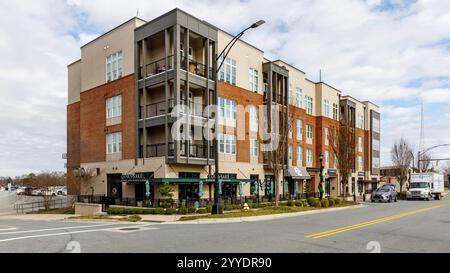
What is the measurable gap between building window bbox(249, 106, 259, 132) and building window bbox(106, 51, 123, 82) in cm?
1292

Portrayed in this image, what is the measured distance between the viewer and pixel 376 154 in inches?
2778

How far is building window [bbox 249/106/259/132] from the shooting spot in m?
39.0

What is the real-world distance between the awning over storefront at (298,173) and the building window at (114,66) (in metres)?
20.6

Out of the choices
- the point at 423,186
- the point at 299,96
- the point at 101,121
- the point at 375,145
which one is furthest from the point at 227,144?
the point at 375,145

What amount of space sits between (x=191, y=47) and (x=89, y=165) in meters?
14.9

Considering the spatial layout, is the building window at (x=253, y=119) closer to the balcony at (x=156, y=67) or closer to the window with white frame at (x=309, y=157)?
the balcony at (x=156, y=67)

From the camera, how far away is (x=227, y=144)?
35.6m

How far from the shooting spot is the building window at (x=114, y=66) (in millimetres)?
34647

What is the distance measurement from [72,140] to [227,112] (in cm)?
1864

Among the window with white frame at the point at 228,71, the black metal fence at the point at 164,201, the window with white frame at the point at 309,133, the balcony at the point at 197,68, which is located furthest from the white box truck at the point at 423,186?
the balcony at the point at 197,68

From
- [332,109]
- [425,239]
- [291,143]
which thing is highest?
[332,109]
